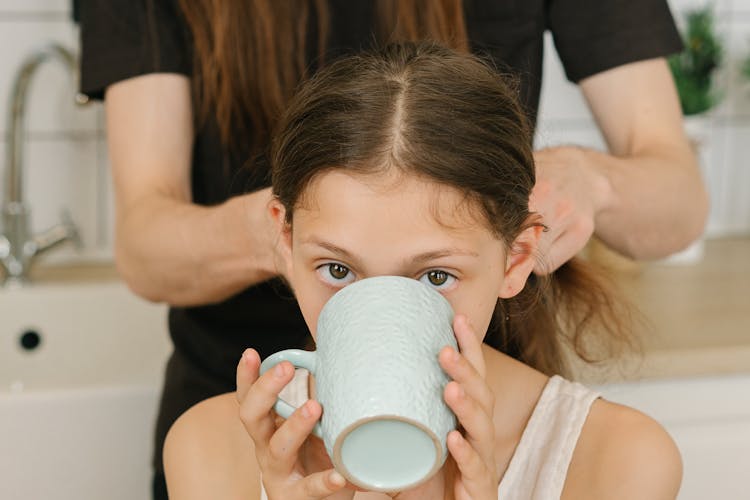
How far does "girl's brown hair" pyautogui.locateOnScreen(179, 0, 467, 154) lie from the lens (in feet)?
3.43

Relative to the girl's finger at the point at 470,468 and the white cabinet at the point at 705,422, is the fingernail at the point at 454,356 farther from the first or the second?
the white cabinet at the point at 705,422

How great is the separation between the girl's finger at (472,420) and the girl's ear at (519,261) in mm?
151

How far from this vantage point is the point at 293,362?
637 mm

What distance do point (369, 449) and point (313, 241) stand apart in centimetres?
18

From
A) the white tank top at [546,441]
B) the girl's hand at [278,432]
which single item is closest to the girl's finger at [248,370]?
the girl's hand at [278,432]

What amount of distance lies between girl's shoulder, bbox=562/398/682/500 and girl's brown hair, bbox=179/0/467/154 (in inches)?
15.2

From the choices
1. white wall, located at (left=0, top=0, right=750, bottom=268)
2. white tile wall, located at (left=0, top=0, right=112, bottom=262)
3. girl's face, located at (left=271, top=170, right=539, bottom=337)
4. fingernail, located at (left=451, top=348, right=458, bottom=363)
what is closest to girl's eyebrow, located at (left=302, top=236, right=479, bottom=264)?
girl's face, located at (left=271, top=170, right=539, bottom=337)

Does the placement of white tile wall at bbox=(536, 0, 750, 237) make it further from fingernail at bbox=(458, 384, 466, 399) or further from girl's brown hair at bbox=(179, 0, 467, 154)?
fingernail at bbox=(458, 384, 466, 399)

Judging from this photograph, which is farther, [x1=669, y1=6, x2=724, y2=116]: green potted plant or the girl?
[x1=669, y1=6, x2=724, y2=116]: green potted plant

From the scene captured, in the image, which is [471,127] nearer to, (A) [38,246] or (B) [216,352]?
(B) [216,352]

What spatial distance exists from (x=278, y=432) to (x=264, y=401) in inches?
0.8

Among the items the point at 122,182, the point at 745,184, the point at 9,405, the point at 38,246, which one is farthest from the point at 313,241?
the point at 745,184

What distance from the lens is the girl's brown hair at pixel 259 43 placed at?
3.43ft

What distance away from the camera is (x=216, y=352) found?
3.73ft
